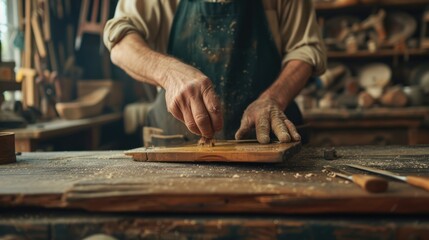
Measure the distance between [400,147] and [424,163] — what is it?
0.40m

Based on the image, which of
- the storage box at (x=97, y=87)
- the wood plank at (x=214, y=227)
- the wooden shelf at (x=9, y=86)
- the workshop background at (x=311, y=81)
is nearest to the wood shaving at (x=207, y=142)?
the wood plank at (x=214, y=227)

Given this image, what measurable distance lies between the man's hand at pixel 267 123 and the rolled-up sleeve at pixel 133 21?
2.17 feet

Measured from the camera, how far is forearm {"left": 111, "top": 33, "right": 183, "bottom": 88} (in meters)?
1.67

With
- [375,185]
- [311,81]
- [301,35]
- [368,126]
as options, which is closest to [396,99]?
[368,126]

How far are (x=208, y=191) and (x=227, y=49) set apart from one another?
1.19 meters

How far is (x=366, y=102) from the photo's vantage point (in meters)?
3.85

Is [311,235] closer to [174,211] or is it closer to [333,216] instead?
[333,216]

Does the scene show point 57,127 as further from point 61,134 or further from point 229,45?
point 229,45

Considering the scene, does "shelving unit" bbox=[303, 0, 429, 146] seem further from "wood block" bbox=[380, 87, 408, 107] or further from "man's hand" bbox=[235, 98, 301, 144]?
"man's hand" bbox=[235, 98, 301, 144]

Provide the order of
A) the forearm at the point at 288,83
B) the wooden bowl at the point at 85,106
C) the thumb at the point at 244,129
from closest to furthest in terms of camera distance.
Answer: the thumb at the point at 244,129, the forearm at the point at 288,83, the wooden bowl at the point at 85,106

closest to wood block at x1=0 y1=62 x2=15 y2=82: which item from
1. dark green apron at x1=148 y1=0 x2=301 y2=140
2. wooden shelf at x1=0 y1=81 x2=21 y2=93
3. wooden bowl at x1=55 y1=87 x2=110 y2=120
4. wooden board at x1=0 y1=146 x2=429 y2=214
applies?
wooden shelf at x1=0 y1=81 x2=21 y2=93

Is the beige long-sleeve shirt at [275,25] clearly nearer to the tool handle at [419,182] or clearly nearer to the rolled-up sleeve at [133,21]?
the rolled-up sleeve at [133,21]

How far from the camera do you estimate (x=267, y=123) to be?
5.06ft

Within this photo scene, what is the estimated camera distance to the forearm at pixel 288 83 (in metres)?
1.81
